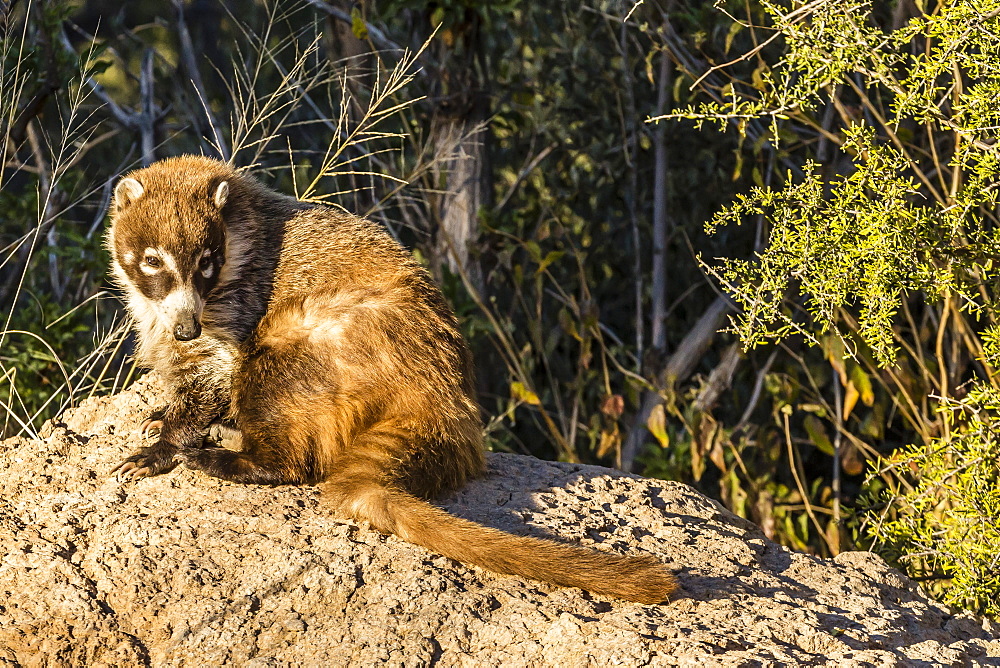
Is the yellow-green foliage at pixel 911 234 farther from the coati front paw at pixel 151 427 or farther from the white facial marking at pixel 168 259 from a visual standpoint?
the coati front paw at pixel 151 427

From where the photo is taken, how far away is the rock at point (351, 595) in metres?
3.17

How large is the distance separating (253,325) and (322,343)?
0.43 m

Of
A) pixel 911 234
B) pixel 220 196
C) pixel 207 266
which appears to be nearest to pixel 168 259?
pixel 207 266

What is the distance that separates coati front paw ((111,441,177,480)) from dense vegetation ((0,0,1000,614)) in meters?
0.58

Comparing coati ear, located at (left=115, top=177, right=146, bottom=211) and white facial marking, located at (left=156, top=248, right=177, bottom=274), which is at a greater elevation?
coati ear, located at (left=115, top=177, right=146, bottom=211)

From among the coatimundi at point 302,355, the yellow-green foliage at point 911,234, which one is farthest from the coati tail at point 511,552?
the yellow-green foliage at point 911,234

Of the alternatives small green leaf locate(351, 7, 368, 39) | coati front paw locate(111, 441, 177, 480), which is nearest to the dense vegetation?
small green leaf locate(351, 7, 368, 39)

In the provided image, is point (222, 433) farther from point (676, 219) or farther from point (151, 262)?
point (676, 219)

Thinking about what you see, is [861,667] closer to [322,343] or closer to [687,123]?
[322,343]

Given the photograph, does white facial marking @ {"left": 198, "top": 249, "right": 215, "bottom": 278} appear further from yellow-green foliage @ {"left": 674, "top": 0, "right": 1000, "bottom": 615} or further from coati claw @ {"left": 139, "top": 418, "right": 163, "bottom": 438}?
yellow-green foliage @ {"left": 674, "top": 0, "right": 1000, "bottom": 615}

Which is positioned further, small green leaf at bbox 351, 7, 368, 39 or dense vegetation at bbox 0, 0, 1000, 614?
small green leaf at bbox 351, 7, 368, 39

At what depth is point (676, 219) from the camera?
26.4 feet

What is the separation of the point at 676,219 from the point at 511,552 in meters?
5.02

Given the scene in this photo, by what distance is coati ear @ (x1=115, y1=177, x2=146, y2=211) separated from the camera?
434cm
